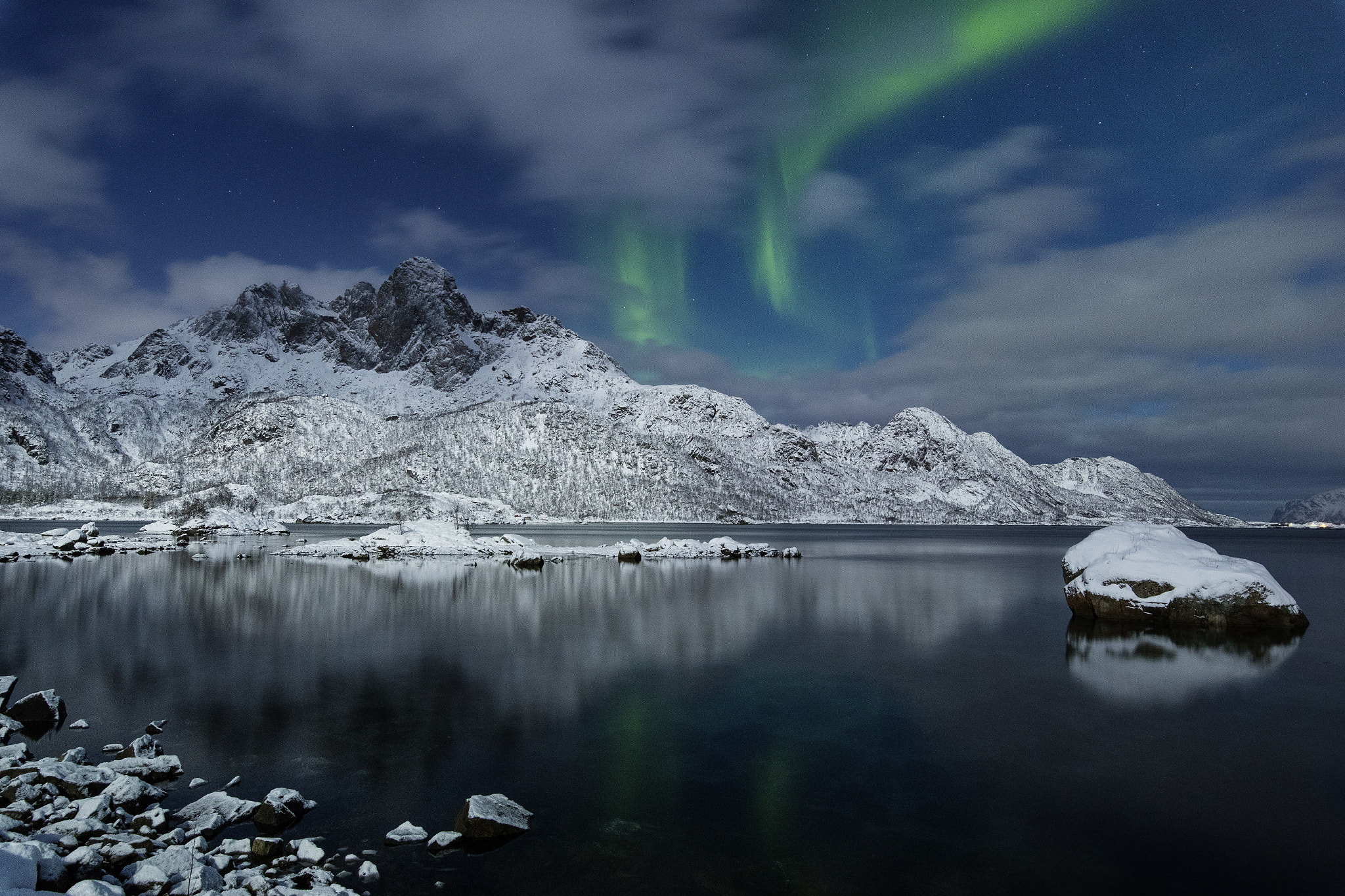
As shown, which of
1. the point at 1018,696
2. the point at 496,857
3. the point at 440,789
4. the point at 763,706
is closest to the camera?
the point at 496,857

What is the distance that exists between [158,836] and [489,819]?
17.5 feet

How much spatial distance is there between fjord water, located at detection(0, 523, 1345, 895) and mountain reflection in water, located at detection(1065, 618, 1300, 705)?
200mm

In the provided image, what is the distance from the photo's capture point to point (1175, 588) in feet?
116

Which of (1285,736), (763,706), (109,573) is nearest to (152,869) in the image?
(763,706)

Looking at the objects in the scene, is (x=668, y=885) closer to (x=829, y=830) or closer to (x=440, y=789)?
(x=829, y=830)

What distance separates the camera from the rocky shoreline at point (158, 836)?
998 cm

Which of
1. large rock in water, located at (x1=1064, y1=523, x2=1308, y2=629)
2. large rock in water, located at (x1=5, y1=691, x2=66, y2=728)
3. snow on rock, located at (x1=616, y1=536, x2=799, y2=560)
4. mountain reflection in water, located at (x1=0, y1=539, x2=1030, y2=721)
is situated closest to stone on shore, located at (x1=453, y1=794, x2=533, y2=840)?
mountain reflection in water, located at (x1=0, y1=539, x2=1030, y2=721)

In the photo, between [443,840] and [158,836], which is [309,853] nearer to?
[443,840]

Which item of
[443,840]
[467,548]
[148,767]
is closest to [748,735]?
[443,840]

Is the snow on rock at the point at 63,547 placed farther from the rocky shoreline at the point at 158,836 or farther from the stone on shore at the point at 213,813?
the stone on shore at the point at 213,813

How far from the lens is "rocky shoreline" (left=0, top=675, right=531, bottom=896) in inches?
393

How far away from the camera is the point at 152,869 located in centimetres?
1034

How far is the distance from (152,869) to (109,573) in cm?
6309

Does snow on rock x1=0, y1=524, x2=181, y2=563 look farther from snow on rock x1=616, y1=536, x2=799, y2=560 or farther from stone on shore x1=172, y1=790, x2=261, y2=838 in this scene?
stone on shore x1=172, y1=790, x2=261, y2=838
